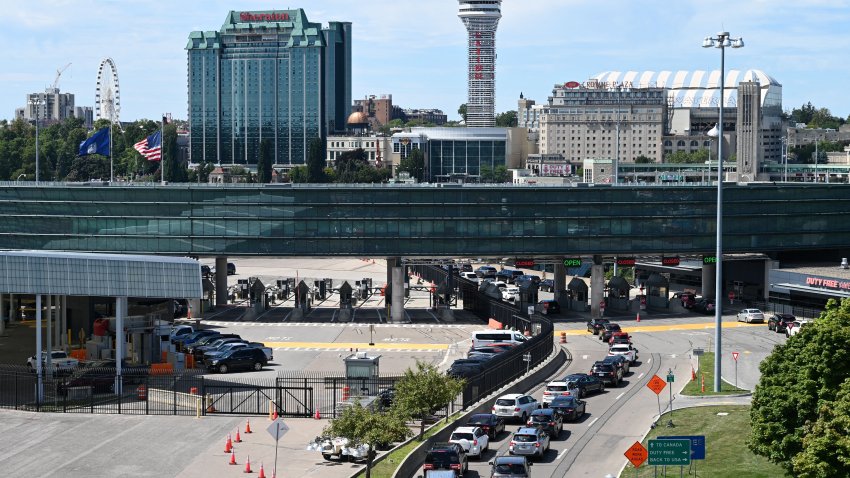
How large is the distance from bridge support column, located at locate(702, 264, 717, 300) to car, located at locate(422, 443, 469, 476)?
58.9 m

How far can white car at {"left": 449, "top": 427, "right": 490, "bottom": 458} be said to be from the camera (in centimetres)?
4819

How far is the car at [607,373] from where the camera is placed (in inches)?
2547

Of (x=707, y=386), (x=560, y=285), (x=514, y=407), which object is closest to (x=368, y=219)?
(x=560, y=285)

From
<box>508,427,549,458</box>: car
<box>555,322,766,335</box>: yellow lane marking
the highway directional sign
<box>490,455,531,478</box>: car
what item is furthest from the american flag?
the highway directional sign

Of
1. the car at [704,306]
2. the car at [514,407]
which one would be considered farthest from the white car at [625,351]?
the car at [704,306]

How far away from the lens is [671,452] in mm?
39125

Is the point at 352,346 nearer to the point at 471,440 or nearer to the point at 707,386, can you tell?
the point at 707,386

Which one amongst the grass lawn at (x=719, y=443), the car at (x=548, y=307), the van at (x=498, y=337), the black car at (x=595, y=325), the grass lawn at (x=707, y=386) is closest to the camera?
the grass lawn at (x=719, y=443)

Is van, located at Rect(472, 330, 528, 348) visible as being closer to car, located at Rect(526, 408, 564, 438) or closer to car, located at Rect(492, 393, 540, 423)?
car, located at Rect(492, 393, 540, 423)

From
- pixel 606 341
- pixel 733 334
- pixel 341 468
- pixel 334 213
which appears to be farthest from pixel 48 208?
pixel 341 468

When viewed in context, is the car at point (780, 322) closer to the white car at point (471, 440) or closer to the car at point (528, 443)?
the car at point (528, 443)

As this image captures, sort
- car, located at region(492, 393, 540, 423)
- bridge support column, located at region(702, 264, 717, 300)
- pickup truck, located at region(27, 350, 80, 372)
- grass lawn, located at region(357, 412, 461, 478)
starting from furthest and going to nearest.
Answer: bridge support column, located at region(702, 264, 717, 300) → pickup truck, located at region(27, 350, 80, 372) → car, located at region(492, 393, 540, 423) → grass lawn, located at region(357, 412, 461, 478)

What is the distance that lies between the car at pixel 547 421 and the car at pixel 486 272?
7740cm

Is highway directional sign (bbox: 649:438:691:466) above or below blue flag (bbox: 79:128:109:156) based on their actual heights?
below
